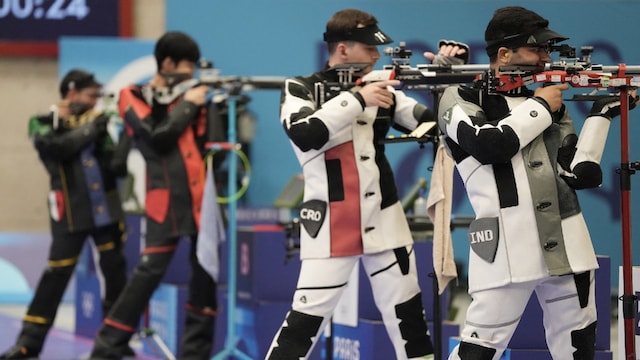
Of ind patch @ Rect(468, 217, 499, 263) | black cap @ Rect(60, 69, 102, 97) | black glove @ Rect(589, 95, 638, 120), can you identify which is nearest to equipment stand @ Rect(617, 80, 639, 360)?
black glove @ Rect(589, 95, 638, 120)

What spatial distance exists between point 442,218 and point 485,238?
676 mm

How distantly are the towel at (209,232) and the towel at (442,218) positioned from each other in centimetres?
228

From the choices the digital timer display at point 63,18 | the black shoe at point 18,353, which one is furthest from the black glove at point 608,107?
the digital timer display at point 63,18

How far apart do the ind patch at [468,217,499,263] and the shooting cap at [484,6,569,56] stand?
2.18 feet

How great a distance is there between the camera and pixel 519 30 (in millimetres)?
4637

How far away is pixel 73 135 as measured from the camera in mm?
8281

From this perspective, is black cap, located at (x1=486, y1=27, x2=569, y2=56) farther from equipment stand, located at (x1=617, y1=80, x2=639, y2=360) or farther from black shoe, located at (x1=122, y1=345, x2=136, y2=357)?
black shoe, located at (x1=122, y1=345, x2=136, y2=357)

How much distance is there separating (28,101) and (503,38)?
9.75 m

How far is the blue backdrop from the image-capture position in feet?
18.2

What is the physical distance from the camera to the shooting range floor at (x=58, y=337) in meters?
8.57

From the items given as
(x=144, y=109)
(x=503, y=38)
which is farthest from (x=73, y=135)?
(x=503, y=38)

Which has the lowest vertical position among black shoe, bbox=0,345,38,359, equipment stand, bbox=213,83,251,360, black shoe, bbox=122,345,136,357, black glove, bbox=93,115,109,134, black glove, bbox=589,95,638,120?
black shoe, bbox=122,345,136,357

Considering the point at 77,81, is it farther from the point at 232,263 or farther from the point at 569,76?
the point at 569,76

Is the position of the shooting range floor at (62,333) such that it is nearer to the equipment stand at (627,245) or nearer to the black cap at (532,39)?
the equipment stand at (627,245)
